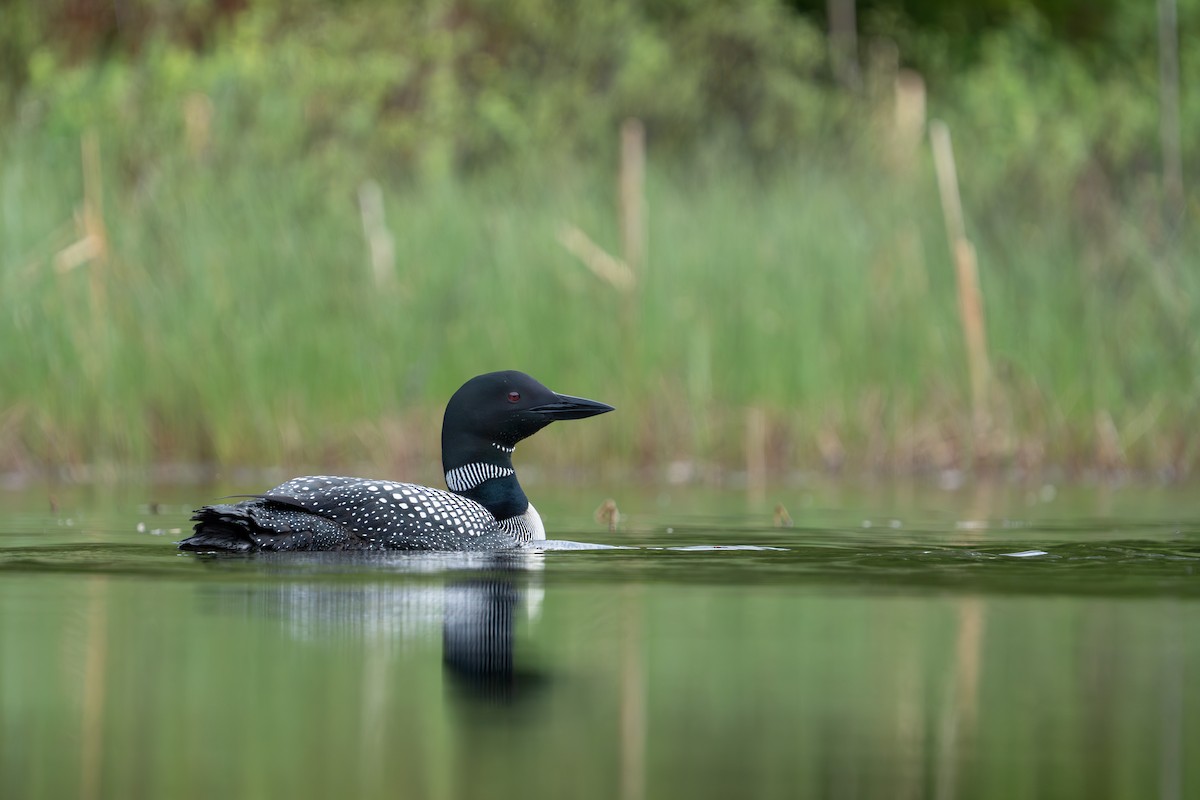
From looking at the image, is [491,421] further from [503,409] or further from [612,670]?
[612,670]

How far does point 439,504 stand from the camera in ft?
22.4

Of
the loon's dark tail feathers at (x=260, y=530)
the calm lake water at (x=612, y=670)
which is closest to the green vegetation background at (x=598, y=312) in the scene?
the calm lake water at (x=612, y=670)

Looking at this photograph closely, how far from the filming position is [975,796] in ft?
9.97

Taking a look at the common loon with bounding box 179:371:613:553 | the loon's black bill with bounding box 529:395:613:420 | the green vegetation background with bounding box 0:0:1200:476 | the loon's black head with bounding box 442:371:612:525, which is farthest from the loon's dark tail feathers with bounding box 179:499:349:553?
the green vegetation background with bounding box 0:0:1200:476

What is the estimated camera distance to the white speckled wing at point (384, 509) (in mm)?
6613

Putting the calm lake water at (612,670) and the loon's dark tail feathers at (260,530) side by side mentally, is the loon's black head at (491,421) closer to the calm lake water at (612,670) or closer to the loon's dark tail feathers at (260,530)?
the calm lake water at (612,670)

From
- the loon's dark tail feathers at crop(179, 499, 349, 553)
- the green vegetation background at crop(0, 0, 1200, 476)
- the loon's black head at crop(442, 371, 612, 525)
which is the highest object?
the green vegetation background at crop(0, 0, 1200, 476)

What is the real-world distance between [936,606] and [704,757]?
2097 millimetres

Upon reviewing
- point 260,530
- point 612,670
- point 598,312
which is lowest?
point 612,670

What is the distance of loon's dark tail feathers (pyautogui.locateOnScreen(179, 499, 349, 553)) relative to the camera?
20.6 ft

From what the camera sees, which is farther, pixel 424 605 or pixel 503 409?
pixel 503 409


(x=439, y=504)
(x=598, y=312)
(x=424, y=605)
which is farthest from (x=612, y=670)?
(x=598, y=312)

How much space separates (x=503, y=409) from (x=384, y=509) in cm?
106

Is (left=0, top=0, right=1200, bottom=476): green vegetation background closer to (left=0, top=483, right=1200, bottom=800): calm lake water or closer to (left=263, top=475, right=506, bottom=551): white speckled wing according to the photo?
(left=0, top=483, right=1200, bottom=800): calm lake water
